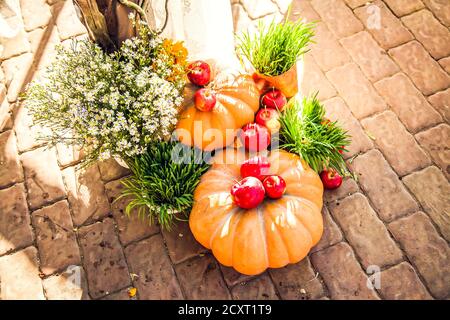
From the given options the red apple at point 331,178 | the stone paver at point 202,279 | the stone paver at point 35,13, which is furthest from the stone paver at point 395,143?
the stone paver at point 35,13

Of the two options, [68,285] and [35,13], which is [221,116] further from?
[35,13]

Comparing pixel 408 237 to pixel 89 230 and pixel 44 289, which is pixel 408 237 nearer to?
pixel 89 230

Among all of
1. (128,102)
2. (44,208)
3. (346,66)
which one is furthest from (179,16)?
(44,208)

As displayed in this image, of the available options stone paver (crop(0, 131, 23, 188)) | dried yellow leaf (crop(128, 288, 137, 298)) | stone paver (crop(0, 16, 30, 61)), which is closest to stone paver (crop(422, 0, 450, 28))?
dried yellow leaf (crop(128, 288, 137, 298))

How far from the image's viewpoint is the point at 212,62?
3.00m

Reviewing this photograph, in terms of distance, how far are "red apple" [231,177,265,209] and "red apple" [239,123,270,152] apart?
36 cm

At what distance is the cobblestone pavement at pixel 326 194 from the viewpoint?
276 centimetres

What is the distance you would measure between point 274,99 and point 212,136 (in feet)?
1.88

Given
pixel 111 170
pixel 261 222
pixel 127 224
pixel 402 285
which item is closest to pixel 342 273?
pixel 402 285

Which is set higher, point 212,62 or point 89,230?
point 212,62

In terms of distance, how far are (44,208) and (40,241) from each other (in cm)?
26

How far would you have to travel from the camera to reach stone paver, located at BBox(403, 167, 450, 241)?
2.95 m

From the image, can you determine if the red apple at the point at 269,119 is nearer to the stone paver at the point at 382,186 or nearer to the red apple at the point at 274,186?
the red apple at the point at 274,186
